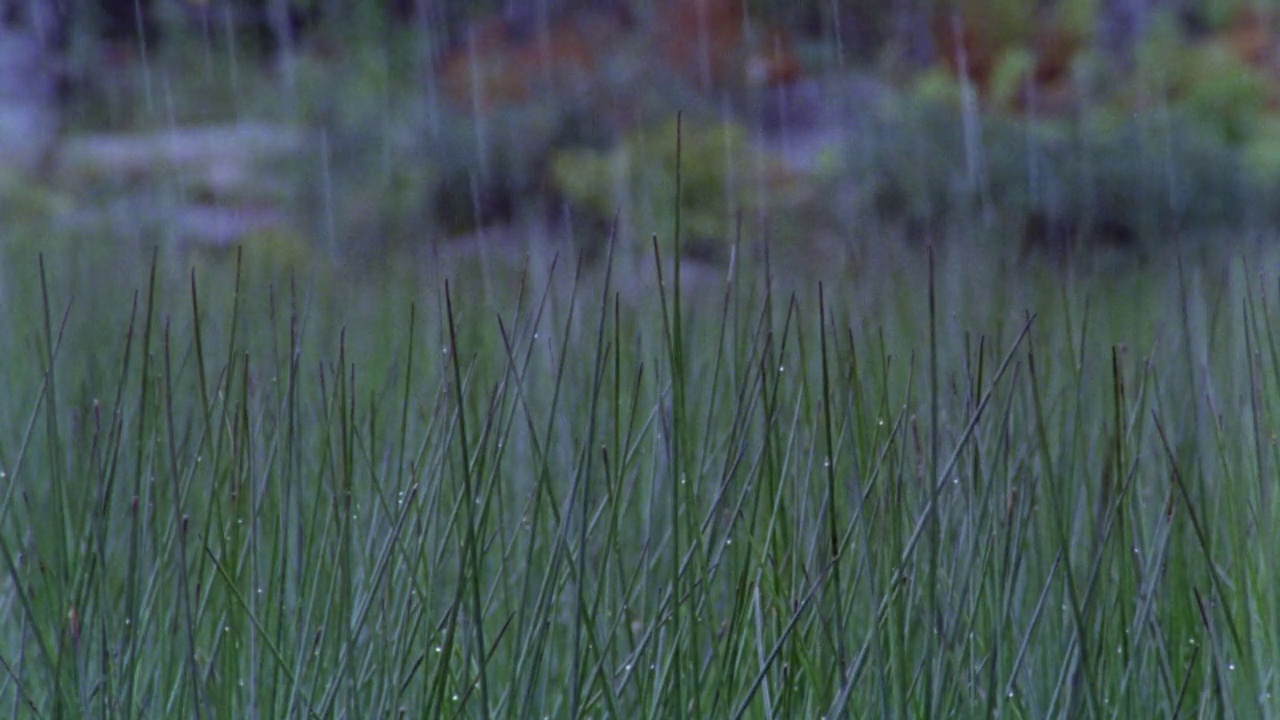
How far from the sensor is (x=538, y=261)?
3967 millimetres

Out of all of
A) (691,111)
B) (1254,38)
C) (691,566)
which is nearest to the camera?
(691,566)

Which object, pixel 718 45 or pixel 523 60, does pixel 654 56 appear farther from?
pixel 523 60

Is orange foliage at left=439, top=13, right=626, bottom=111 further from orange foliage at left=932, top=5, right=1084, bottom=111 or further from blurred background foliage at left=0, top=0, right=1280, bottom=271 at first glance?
orange foliage at left=932, top=5, right=1084, bottom=111

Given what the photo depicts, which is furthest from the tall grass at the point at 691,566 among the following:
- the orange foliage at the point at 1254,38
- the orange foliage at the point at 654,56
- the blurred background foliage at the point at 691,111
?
the orange foliage at the point at 1254,38

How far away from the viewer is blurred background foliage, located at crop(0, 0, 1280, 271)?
5.46 meters

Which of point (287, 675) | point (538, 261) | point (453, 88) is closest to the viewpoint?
point (287, 675)

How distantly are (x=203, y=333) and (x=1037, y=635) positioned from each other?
166 centimetres

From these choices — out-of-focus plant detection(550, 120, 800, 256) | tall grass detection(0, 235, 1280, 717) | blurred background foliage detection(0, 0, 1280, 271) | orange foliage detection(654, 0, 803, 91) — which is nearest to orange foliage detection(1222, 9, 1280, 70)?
blurred background foliage detection(0, 0, 1280, 271)

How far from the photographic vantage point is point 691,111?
20.3 ft

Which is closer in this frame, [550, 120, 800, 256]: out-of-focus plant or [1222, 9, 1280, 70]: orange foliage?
[550, 120, 800, 256]: out-of-focus plant

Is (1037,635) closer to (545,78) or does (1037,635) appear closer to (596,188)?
(596,188)

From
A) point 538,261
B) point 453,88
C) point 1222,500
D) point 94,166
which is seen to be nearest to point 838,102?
point 453,88

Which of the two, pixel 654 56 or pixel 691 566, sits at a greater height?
pixel 654 56

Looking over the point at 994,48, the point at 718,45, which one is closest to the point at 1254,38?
the point at 994,48
